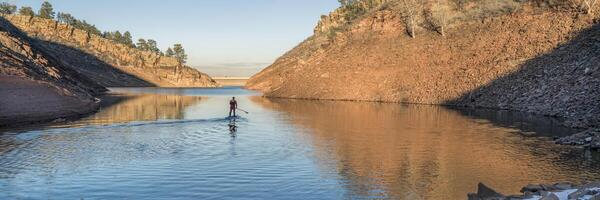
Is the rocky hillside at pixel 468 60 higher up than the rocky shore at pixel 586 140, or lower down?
higher up

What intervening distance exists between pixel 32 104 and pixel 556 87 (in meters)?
50.9

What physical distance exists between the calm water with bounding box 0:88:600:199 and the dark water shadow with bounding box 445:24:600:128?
10.5 metres

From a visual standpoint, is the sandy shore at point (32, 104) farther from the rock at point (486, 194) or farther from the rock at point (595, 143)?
the rock at point (595, 143)

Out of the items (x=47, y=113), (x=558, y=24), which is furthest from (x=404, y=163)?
(x=558, y=24)

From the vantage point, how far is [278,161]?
22.9 metres

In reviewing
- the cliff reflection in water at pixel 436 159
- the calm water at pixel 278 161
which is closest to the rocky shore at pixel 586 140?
the cliff reflection in water at pixel 436 159

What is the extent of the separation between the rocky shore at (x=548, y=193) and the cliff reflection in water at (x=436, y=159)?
1439mm

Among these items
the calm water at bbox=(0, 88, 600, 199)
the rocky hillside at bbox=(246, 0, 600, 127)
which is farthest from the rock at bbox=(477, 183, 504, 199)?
the rocky hillside at bbox=(246, 0, 600, 127)

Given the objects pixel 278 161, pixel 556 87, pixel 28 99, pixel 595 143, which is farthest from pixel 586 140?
pixel 28 99

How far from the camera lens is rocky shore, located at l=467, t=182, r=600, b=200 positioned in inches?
506

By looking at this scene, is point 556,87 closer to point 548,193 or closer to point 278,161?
point 278,161

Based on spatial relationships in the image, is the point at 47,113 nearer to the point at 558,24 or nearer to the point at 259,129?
the point at 259,129

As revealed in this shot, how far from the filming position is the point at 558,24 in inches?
2574

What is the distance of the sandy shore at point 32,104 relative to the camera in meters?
40.0
